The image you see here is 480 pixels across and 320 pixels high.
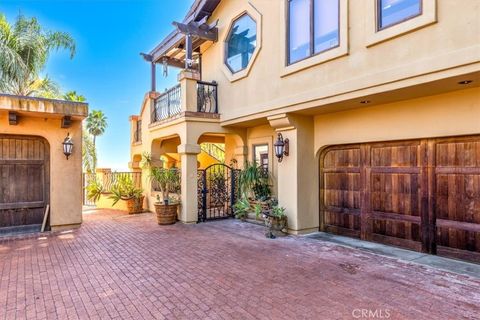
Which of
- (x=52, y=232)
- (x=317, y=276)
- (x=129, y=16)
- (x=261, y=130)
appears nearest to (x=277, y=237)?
(x=317, y=276)

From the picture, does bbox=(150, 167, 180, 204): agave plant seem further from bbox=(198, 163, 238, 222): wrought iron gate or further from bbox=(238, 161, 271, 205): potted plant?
bbox=(238, 161, 271, 205): potted plant

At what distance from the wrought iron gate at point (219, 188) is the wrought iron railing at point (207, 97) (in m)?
2.01

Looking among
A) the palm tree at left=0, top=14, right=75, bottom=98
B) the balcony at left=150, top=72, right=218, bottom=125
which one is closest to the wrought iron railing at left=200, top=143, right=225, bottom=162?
the balcony at left=150, top=72, right=218, bottom=125

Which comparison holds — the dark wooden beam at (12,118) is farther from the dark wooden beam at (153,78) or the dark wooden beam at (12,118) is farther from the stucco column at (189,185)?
the dark wooden beam at (153,78)

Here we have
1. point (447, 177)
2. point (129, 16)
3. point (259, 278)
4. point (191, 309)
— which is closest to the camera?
point (191, 309)

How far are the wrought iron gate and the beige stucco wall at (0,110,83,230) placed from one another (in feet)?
12.7

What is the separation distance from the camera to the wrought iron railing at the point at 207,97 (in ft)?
33.9

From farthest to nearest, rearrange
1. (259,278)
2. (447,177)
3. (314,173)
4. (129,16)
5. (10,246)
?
(129,16), (314,173), (10,246), (447,177), (259,278)

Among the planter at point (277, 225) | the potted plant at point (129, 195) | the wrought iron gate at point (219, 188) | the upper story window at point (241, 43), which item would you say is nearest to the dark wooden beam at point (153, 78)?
the upper story window at point (241, 43)

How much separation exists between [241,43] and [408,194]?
22.1 ft

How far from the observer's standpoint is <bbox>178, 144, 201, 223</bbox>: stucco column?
32.0ft

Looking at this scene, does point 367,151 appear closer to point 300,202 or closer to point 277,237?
point 300,202

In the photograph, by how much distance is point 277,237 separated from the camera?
7.87 m

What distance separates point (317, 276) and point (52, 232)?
7572mm
